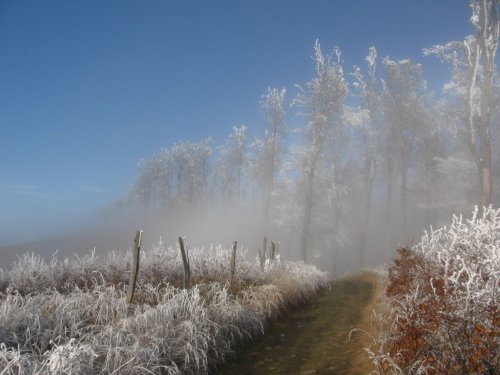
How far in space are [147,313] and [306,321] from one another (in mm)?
4257

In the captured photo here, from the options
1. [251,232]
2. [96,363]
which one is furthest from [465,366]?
[251,232]

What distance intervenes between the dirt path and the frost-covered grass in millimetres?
313

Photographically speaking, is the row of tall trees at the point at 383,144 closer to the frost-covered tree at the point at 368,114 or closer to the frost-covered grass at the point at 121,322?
Result: the frost-covered tree at the point at 368,114

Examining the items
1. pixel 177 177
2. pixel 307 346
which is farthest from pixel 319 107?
pixel 177 177

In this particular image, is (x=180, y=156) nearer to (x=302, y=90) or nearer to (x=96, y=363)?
(x=302, y=90)

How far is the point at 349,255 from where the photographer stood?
39.1m

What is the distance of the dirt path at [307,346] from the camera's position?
17.1 ft

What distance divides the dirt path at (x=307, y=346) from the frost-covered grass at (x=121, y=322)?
31 centimetres

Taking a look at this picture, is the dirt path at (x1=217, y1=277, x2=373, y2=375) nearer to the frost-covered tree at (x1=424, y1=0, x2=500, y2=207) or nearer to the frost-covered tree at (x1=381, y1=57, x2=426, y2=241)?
the frost-covered tree at (x1=424, y1=0, x2=500, y2=207)

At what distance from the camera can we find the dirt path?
522 centimetres

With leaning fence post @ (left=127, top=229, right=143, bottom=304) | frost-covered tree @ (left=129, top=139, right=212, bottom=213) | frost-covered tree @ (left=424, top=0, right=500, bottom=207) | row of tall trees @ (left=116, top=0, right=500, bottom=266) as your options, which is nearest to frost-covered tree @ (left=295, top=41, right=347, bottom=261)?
row of tall trees @ (left=116, top=0, right=500, bottom=266)

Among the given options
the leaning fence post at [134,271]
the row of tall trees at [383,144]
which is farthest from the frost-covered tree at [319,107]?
the leaning fence post at [134,271]

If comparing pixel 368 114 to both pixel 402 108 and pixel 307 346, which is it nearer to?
pixel 402 108

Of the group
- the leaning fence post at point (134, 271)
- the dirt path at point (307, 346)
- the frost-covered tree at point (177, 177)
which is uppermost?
the frost-covered tree at point (177, 177)
